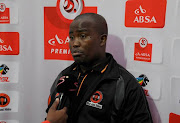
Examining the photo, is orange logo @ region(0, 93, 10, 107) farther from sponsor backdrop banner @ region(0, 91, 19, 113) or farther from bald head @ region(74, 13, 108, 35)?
bald head @ region(74, 13, 108, 35)

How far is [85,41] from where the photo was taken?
0.93 meters

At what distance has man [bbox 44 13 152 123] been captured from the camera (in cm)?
90

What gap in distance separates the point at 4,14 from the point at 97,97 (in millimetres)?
830

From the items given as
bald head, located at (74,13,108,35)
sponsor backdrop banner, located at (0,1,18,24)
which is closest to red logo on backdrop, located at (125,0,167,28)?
bald head, located at (74,13,108,35)

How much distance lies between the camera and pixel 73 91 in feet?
3.04

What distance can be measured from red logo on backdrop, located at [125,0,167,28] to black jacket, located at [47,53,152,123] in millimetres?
320

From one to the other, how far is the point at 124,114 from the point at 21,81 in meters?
0.75

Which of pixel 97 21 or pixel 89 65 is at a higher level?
pixel 97 21

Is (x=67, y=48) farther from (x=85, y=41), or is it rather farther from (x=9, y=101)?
(x=9, y=101)

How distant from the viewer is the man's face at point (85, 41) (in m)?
0.93

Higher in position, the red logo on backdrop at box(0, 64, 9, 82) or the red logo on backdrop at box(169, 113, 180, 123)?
the red logo on backdrop at box(0, 64, 9, 82)

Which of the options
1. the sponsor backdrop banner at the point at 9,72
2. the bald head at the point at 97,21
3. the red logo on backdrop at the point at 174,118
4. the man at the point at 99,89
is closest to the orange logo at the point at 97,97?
the man at the point at 99,89

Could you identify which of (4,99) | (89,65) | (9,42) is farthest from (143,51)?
(4,99)

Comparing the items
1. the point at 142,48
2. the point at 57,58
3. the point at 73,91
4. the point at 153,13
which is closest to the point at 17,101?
the point at 57,58
